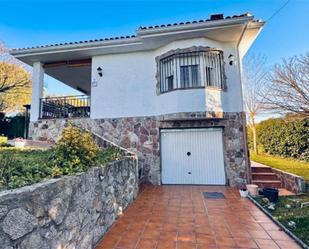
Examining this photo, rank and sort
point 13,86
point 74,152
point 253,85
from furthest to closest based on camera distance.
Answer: point 253,85, point 13,86, point 74,152

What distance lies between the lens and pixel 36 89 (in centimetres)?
1080

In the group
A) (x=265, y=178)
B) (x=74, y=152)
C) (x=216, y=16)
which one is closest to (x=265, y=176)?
(x=265, y=178)

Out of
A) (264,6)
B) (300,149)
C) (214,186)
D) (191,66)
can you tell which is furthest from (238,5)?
(300,149)

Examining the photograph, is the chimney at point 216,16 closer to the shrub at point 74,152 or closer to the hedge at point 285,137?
the hedge at point 285,137

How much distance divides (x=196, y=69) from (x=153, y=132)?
3.50m

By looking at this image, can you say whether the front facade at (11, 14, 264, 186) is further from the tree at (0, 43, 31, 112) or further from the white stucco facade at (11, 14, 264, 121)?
the tree at (0, 43, 31, 112)

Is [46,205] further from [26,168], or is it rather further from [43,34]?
[43,34]

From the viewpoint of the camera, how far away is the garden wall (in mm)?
2219

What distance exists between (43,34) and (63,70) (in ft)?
13.0

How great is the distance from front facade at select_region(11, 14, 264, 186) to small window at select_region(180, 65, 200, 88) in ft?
0.14

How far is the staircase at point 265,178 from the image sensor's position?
333 inches

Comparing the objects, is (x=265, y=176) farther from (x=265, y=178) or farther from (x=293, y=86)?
(x=293, y=86)

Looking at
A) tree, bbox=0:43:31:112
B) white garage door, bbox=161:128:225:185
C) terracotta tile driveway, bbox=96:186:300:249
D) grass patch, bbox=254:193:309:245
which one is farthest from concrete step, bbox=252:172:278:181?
tree, bbox=0:43:31:112

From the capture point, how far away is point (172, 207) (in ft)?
20.1
